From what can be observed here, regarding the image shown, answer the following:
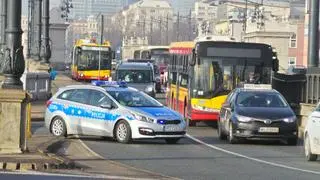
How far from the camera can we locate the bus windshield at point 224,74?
26531 millimetres

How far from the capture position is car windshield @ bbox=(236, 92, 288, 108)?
72.3ft

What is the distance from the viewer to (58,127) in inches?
850

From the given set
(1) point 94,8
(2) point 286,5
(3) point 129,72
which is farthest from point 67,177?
(2) point 286,5

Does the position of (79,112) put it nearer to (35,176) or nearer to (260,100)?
(260,100)

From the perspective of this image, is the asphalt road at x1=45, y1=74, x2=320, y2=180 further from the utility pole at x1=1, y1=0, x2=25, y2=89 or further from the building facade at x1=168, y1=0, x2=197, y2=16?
the building facade at x1=168, y1=0, x2=197, y2=16

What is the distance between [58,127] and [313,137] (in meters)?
7.95

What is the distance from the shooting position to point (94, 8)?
11581 cm

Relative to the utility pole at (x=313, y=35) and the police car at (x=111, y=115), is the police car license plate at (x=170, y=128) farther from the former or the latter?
the utility pole at (x=313, y=35)

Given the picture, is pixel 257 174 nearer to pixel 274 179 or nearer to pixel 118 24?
pixel 274 179

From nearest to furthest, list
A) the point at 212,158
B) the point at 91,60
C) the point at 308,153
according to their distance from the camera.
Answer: the point at 308,153
the point at 212,158
the point at 91,60

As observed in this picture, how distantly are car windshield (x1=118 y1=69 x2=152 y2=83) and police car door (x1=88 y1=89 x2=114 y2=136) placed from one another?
70.6 feet

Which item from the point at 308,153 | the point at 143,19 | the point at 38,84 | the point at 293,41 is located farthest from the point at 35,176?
the point at 143,19

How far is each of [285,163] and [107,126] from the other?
599 cm

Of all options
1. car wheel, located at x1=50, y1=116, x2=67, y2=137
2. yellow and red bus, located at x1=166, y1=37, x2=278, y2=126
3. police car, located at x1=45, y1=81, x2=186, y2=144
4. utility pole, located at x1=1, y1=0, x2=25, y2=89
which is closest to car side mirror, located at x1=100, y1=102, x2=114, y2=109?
police car, located at x1=45, y1=81, x2=186, y2=144
